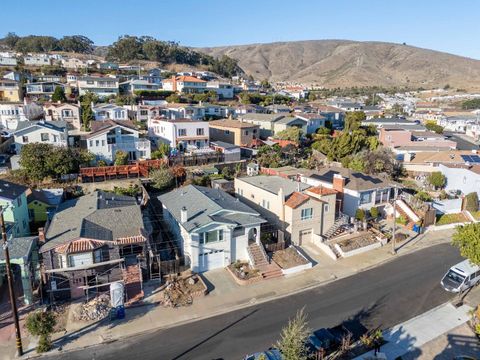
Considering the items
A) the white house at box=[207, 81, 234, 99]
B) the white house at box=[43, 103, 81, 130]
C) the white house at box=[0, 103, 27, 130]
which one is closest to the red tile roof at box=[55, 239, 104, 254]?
the white house at box=[43, 103, 81, 130]

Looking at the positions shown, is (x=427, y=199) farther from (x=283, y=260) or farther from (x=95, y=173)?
(x=95, y=173)

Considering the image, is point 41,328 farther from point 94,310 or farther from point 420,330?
point 420,330

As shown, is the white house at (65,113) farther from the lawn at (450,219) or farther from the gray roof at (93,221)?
the lawn at (450,219)

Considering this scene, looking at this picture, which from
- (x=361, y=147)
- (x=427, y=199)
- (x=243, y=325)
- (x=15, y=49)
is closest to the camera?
(x=243, y=325)

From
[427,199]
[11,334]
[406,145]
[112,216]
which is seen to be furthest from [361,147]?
[11,334]

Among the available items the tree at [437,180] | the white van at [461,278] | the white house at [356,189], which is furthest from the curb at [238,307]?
the tree at [437,180]
